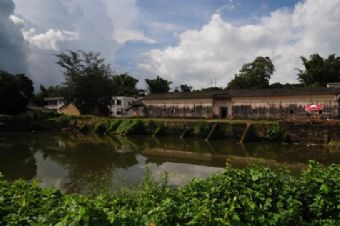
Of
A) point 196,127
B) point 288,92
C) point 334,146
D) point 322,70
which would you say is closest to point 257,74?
point 322,70

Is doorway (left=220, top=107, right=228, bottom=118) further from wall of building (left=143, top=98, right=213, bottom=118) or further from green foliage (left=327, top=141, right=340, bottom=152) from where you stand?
green foliage (left=327, top=141, right=340, bottom=152)

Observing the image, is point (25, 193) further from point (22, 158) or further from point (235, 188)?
point (22, 158)

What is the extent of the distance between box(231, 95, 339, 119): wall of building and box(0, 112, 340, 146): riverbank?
6.27 metres

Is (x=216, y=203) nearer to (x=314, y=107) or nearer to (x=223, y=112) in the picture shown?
(x=314, y=107)

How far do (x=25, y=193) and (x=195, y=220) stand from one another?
243 centimetres

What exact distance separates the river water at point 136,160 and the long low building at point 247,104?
9.41 meters

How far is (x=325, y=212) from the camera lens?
475 centimetres

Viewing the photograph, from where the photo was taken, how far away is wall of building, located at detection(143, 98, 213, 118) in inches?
1615

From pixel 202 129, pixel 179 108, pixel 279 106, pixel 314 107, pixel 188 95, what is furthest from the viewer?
pixel 179 108

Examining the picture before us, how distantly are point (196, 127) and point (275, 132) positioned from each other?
7.38 meters

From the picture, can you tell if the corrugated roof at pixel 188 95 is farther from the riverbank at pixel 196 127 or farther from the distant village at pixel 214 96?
the riverbank at pixel 196 127

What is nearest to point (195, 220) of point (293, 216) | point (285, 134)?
point (293, 216)

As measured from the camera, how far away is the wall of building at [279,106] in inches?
1289

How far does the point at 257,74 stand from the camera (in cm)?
6025
